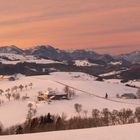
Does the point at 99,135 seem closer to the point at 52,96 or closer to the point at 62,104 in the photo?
the point at 62,104

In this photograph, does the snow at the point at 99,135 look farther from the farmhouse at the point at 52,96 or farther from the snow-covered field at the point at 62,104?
the farmhouse at the point at 52,96

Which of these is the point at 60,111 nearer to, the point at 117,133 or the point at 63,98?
the point at 63,98

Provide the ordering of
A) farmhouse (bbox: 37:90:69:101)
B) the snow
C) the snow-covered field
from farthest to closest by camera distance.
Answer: farmhouse (bbox: 37:90:69:101) < the snow-covered field < the snow

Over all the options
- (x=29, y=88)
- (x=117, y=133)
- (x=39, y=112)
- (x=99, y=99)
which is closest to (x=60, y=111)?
(x=39, y=112)

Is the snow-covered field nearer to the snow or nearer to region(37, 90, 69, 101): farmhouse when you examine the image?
region(37, 90, 69, 101): farmhouse

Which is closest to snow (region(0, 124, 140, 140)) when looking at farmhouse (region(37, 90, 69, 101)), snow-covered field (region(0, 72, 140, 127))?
snow-covered field (region(0, 72, 140, 127))

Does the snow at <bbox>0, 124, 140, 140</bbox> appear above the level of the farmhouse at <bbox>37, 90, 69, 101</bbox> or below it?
below

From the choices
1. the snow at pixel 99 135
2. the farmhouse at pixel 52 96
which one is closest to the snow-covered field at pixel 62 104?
the farmhouse at pixel 52 96

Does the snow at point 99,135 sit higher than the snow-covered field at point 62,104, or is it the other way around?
the snow-covered field at point 62,104

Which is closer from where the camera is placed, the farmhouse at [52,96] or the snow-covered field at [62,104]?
the snow-covered field at [62,104]

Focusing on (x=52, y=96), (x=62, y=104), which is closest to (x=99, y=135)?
(x=62, y=104)

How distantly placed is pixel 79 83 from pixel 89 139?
539ft

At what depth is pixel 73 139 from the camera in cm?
2300

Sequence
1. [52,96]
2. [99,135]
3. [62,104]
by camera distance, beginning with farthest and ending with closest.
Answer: [52,96] → [62,104] → [99,135]
